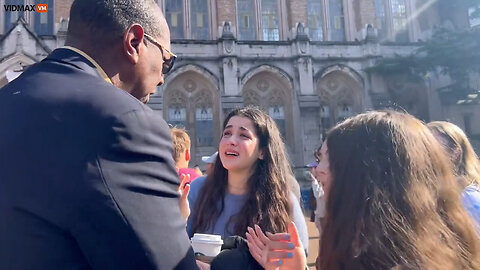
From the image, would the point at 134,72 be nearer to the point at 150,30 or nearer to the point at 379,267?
the point at 150,30

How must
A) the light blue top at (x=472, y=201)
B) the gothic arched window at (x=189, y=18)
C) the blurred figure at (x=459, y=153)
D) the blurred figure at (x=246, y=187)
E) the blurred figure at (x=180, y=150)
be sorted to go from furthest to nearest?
1. the gothic arched window at (x=189, y=18)
2. the blurred figure at (x=180, y=150)
3. the blurred figure at (x=459, y=153)
4. the blurred figure at (x=246, y=187)
5. the light blue top at (x=472, y=201)

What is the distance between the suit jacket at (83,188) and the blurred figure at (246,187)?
1555 mm

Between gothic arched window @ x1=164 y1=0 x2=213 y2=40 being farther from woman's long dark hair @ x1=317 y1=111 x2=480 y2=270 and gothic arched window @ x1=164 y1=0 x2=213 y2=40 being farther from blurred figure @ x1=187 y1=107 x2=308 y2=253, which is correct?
woman's long dark hair @ x1=317 y1=111 x2=480 y2=270

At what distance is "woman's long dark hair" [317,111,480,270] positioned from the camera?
151cm

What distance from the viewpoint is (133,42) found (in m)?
1.56

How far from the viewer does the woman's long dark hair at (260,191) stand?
106 inches

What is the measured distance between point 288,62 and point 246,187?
15.5 m

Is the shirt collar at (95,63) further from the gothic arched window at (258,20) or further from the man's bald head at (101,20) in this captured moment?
the gothic arched window at (258,20)

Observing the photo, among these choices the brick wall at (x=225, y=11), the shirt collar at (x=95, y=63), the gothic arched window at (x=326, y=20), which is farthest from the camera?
the gothic arched window at (x=326, y=20)

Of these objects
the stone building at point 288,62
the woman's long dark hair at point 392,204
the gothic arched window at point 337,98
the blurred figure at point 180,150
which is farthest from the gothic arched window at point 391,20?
the woman's long dark hair at point 392,204

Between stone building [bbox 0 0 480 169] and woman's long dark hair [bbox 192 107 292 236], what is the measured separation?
1351 centimetres

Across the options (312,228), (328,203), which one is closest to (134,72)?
(328,203)

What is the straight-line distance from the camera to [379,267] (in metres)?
1.48

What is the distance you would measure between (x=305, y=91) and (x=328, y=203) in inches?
642
